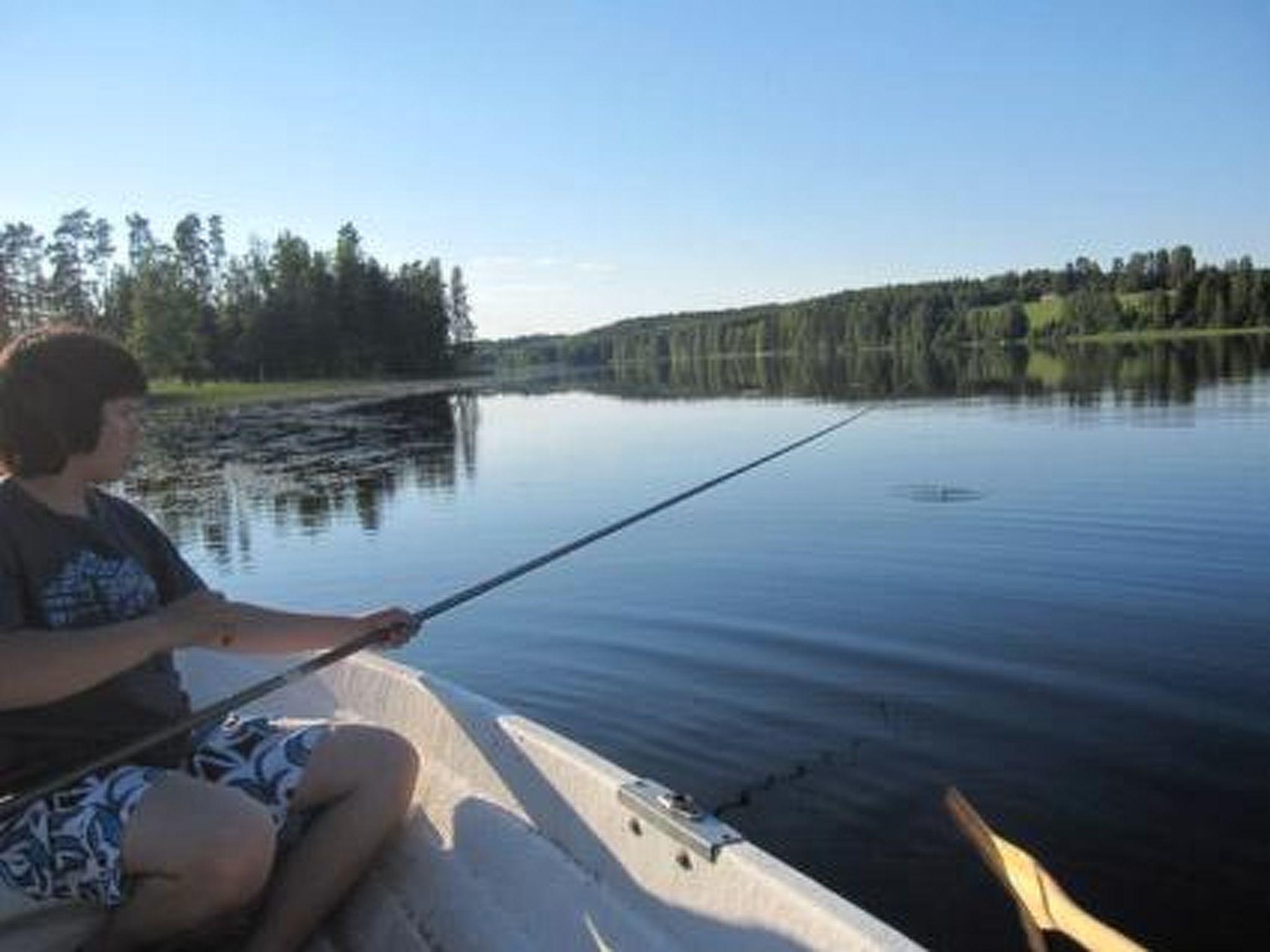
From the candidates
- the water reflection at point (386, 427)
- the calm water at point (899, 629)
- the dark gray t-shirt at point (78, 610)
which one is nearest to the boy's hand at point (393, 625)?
the dark gray t-shirt at point (78, 610)

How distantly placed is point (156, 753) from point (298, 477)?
22864 mm

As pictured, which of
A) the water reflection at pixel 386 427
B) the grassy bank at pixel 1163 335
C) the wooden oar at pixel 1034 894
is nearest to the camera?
the wooden oar at pixel 1034 894

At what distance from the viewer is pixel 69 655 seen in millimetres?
2939

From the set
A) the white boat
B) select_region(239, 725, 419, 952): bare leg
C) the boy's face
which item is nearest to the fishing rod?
select_region(239, 725, 419, 952): bare leg

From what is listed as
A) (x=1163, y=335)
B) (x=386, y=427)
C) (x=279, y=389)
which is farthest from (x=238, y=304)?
(x=1163, y=335)

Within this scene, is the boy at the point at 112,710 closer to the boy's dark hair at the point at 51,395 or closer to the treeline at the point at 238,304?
the boy's dark hair at the point at 51,395

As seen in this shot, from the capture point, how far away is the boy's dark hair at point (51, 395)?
3.17 m

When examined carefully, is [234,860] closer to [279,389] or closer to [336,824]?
[336,824]

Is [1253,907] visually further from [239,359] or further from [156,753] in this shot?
[239,359]

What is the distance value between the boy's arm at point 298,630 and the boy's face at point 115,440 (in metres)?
0.52

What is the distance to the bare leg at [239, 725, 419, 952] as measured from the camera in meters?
3.52

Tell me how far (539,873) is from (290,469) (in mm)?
24976

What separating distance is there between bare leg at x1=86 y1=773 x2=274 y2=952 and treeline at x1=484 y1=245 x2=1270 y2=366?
5029 inches

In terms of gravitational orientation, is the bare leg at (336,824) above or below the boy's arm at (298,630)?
below
